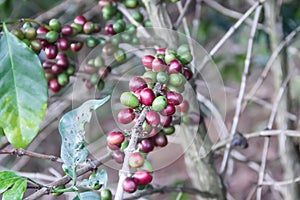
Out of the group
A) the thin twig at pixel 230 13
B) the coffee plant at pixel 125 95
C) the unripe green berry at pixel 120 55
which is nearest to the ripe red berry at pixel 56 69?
the coffee plant at pixel 125 95

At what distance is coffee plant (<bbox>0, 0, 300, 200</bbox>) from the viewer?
2.20 feet

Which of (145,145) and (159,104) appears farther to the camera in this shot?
(145,145)

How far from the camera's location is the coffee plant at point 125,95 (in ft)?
2.20

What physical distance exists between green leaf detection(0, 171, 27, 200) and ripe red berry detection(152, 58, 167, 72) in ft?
0.76

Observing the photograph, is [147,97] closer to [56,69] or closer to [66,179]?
[66,179]

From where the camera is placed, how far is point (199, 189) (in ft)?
3.56

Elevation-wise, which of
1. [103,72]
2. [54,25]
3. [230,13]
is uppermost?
[54,25]

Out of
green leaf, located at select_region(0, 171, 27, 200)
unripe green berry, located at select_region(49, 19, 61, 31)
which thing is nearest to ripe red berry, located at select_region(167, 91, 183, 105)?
green leaf, located at select_region(0, 171, 27, 200)

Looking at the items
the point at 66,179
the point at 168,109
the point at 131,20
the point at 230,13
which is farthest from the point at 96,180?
the point at 230,13

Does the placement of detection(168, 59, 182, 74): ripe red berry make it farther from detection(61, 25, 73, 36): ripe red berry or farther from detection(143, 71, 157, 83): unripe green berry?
detection(61, 25, 73, 36): ripe red berry

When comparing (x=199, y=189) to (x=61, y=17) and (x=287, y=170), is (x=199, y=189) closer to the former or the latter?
(x=287, y=170)

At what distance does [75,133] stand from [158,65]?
5.9 inches

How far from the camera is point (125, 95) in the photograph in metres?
0.65

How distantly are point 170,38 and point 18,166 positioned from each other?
0.78 m
